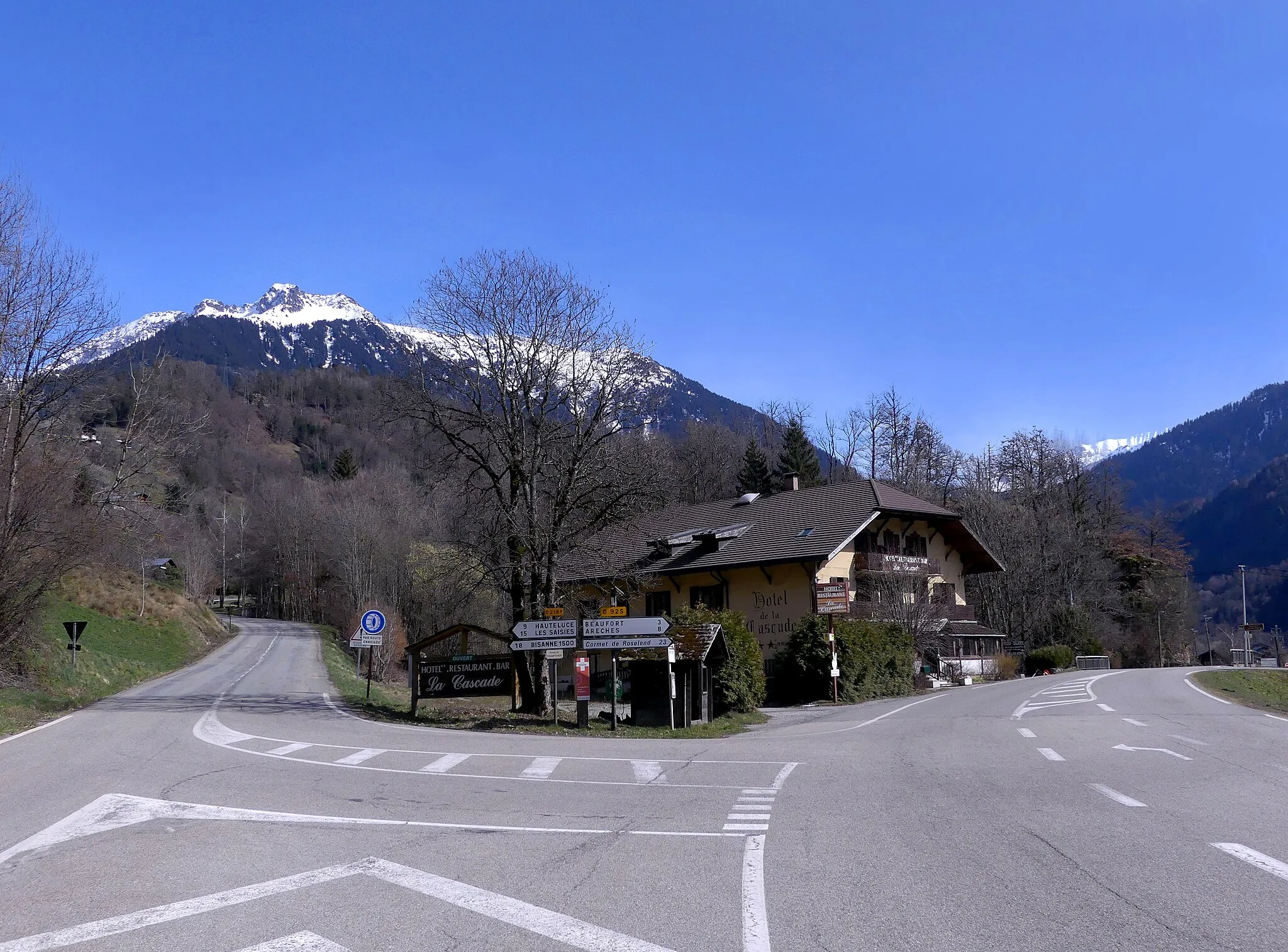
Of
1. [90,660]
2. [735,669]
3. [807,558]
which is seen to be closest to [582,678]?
[735,669]

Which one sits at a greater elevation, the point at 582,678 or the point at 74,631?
the point at 74,631

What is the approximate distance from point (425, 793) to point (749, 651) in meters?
17.1

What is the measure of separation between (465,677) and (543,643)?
140 inches

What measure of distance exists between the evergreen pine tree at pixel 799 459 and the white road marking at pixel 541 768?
5831cm

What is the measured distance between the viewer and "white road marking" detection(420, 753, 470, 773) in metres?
13.8

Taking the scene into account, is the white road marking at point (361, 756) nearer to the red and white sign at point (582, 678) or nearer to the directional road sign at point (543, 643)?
the red and white sign at point (582, 678)

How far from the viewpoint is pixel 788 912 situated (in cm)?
621

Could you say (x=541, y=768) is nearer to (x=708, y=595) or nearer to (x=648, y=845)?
(x=648, y=845)

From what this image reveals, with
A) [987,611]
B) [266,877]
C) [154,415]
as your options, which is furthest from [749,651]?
[987,611]

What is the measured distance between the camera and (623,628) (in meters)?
21.2

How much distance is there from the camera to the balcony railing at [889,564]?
41.9 meters

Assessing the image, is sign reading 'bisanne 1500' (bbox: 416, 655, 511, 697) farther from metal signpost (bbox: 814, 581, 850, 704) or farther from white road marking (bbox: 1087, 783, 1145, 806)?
white road marking (bbox: 1087, 783, 1145, 806)

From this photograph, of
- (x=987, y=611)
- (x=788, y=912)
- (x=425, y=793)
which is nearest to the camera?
(x=788, y=912)

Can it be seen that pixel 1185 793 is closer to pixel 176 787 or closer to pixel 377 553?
pixel 176 787
